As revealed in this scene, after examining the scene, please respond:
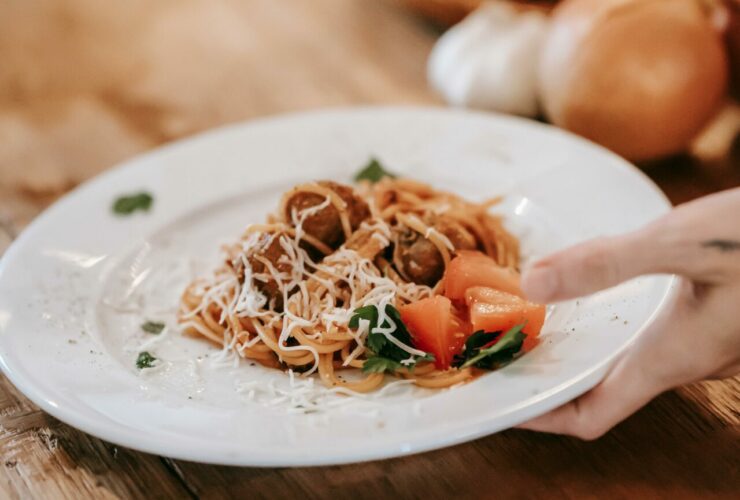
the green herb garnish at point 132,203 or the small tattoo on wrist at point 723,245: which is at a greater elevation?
the small tattoo on wrist at point 723,245

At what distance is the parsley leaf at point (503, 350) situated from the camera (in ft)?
7.27

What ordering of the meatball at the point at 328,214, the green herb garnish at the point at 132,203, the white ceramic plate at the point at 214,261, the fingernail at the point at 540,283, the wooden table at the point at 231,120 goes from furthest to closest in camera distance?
1. the green herb garnish at the point at 132,203
2. the meatball at the point at 328,214
3. the wooden table at the point at 231,120
4. the white ceramic plate at the point at 214,261
5. the fingernail at the point at 540,283

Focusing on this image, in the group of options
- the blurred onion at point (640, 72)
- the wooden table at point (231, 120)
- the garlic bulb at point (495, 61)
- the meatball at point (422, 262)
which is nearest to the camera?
the wooden table at point (231, 120)

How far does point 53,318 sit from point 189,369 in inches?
20.0

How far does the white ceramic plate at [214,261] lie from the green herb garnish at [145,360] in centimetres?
4

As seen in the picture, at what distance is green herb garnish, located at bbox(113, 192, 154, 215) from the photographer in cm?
328

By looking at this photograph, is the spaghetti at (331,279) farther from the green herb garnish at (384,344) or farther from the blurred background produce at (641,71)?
the blurred background produce at (641,71)

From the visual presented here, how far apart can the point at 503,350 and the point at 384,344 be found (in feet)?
1.15

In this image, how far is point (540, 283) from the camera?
1.88 meters

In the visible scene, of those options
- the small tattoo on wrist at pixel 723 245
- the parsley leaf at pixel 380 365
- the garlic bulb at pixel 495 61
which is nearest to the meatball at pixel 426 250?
the parsley leaf at pixel 380 365

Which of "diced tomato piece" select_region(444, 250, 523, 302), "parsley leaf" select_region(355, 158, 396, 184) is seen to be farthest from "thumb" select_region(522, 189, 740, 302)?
"parsley leaf" select_region(355, 158, 396, 184)

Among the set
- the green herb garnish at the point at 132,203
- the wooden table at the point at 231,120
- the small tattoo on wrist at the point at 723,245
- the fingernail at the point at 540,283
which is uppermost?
the small tattoo on wrist at the point at 723,245

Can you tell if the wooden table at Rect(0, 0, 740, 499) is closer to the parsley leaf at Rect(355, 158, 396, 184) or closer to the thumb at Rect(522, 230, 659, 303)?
the thumb at Rect(522, 230, 659, 303)

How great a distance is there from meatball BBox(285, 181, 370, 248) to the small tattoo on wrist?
1334 millimetres
